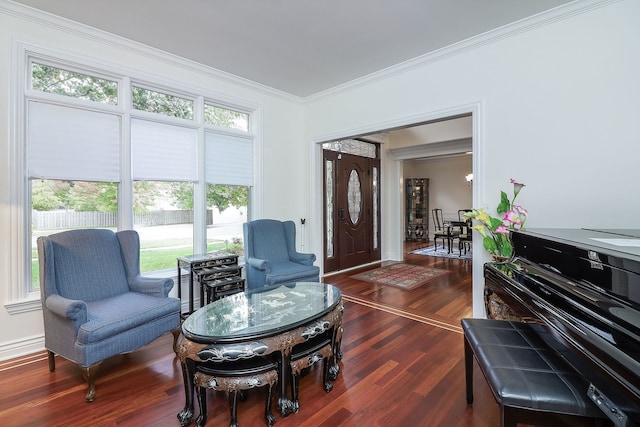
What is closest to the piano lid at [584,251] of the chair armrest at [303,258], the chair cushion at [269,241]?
the chair armrest at [303,258]

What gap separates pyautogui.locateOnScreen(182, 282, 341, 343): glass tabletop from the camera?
171 centimetres

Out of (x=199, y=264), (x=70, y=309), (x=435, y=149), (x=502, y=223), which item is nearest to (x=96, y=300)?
(x=70, y=309)

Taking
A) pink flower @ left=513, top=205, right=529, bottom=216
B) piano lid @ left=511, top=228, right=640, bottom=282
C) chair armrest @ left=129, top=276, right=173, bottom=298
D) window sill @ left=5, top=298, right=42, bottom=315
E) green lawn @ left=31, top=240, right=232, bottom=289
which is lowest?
window sill @ left=5, top=298, right=42, bottom=315

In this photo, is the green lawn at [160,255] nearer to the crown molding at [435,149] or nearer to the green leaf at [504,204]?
the green leaf at [504,204]

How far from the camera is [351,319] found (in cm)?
324

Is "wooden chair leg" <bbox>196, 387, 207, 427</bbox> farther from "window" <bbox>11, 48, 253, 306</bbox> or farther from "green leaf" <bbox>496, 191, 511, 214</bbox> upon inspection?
"green leaf" <bbox>496, 191, 511, 214</bbox>

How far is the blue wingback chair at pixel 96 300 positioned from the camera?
1.97 m

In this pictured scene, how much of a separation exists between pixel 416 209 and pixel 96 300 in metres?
9.14

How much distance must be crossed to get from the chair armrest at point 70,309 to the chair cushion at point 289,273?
1.66 metres

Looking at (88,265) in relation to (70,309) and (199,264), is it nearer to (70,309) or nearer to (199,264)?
(70,309)

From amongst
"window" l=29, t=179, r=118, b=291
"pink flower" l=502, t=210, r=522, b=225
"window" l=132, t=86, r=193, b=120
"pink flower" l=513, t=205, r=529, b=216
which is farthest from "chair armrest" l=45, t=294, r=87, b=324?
"pink flower" l=513, t=205, r=529, b=216

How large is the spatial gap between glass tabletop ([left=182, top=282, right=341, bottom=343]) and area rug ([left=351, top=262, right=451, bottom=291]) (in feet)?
7.75

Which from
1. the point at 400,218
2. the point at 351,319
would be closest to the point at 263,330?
the point at 351,319

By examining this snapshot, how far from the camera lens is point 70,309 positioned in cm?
194
